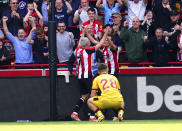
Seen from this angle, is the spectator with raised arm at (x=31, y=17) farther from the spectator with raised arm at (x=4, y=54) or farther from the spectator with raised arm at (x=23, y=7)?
the spectator with raised arm at (x=4, y=54)

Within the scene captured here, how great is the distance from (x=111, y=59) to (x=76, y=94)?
153cm

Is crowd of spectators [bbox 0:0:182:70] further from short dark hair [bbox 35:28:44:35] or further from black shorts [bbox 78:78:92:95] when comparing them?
black shorts [bbox 78:78:92:95]

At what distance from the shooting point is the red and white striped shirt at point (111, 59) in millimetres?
16300

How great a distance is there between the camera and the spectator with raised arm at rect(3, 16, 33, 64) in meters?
17.4

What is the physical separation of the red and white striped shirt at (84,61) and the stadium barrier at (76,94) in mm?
854

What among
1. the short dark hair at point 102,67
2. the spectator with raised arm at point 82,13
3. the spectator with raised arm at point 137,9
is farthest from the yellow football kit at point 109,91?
the spectator with raised arm at point 137,9

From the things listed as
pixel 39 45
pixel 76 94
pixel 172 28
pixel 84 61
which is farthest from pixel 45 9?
pixel 172 28

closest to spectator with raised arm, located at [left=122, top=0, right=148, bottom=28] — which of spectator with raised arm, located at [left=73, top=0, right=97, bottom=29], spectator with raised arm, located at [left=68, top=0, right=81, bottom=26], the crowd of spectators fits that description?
the crowd of spectators

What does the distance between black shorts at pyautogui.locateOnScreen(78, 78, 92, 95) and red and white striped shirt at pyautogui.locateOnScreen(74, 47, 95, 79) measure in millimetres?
114

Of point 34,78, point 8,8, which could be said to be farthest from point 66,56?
point 8,8

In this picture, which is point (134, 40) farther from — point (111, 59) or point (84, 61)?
point (84, 61)

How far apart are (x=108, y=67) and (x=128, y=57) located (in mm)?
1077

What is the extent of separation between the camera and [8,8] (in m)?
18.9

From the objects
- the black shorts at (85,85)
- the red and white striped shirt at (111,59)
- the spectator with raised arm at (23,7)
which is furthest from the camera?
the spectator with raised arm at (23,7)
